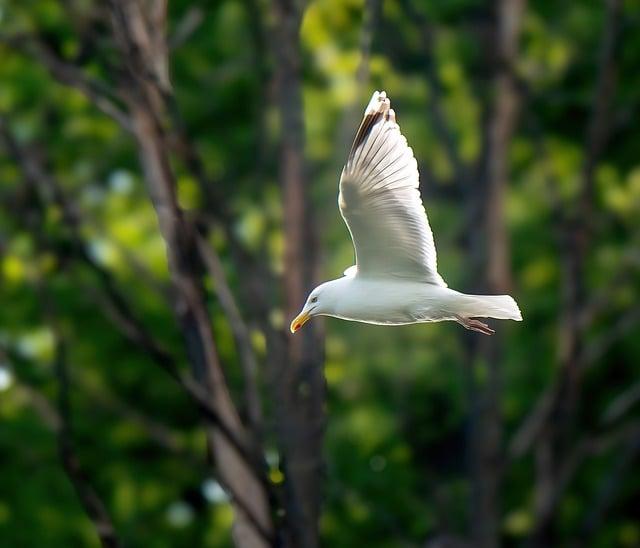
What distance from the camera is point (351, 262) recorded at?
421 inches

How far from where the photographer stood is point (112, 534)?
22.4 ft

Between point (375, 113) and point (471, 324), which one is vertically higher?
point (375, 113)

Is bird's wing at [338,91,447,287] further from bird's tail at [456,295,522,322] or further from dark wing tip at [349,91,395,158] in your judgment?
bird's tail at [456,295,522,322]

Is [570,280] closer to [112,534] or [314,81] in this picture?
[314,81]

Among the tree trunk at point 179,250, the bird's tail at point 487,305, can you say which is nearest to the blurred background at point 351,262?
the tree trunk at point 179,250

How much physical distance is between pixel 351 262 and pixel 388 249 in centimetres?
465

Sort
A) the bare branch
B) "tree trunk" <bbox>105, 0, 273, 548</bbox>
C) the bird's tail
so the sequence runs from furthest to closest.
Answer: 1. the bare branch
2. "tree trunk" <bbox>105, 0, 273, 548</bbox>
3. the bird's tail

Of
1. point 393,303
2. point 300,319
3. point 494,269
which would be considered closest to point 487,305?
point 393,303

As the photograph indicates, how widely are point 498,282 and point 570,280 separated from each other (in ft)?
1.83

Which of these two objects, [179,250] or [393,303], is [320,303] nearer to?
[393,303]

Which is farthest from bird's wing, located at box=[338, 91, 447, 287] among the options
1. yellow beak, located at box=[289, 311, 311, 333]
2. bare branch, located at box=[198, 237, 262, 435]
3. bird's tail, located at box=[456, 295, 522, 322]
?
bare branch, located at box=[198, 237, 262, 435]

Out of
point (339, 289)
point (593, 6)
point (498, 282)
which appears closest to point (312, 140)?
point (498, 282)

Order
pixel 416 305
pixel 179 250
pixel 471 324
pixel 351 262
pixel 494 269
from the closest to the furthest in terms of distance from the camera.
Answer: pixel 416 305 < pixel 471 324 < pixel 179 250 < pixel 351 262 < pixel 494 269

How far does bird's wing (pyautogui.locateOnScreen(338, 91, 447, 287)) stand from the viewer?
5.59 metres
